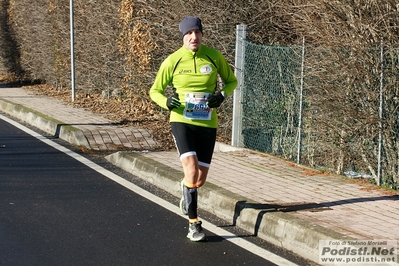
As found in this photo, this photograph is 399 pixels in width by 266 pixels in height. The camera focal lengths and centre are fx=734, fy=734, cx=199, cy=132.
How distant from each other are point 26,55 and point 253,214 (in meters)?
16.4

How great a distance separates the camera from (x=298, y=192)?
7.76m

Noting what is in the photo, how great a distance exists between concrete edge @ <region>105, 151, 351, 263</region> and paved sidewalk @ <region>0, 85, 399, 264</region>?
0.04m

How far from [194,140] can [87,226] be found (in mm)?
1318

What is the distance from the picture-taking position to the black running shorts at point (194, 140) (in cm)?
649

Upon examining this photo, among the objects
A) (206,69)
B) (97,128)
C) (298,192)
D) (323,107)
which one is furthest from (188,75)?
(97,128)

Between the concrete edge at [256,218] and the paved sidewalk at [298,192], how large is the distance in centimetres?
4

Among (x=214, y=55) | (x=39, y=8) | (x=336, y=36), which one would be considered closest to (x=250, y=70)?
(x=336, y=36)

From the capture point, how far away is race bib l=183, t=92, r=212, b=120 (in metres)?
6.46

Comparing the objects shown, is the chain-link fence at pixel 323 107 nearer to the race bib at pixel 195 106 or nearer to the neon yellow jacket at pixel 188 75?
the neon yellow jacket at pixel 188 75

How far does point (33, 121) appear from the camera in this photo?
14.0m

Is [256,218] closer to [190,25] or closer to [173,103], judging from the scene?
[173,103]

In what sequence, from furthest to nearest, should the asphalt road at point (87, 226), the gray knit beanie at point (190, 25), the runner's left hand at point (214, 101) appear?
the runner's left hand at point (214, 101) → the gray knit beanie at point (190, 25) → the asphalt road at point (87, 226)

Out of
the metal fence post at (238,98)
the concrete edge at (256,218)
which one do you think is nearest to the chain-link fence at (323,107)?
the metal fence post at (238,98)

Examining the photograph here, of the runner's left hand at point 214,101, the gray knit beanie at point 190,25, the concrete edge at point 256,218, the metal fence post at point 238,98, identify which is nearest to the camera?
the concrete edge at point 256,218
